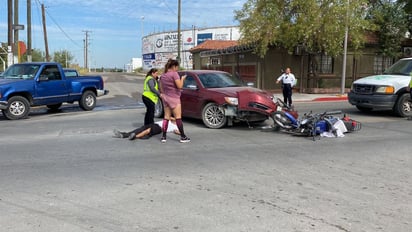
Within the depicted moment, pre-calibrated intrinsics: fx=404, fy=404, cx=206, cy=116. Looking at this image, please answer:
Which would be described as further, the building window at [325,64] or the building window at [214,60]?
the building window at [214,60]

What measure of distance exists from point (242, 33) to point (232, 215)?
19.7 meters

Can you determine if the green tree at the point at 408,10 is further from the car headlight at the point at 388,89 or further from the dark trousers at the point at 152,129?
the dark trousers at the point at 152,129

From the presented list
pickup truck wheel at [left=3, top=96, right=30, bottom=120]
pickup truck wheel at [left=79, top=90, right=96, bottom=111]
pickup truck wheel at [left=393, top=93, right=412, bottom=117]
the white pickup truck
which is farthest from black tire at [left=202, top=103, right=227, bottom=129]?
pickup truck wheel at [left=79, top=90, right=96, bottom=111]

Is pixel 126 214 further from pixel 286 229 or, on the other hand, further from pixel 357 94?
pixel 357 94

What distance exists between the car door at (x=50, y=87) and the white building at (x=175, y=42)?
4922 cm

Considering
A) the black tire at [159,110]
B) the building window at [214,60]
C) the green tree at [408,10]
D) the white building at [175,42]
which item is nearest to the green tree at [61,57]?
the white building at [175,42]

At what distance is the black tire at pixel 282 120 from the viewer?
365 inches

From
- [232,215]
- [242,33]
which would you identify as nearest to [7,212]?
[232,215]

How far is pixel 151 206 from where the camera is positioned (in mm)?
4562

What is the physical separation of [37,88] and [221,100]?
6.92m

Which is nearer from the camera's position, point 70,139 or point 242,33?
point 70,139

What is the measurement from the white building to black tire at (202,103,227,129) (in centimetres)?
5302

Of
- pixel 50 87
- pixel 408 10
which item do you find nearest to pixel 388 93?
pixel 50 87

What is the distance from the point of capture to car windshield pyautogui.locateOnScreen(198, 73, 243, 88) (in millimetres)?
10523
